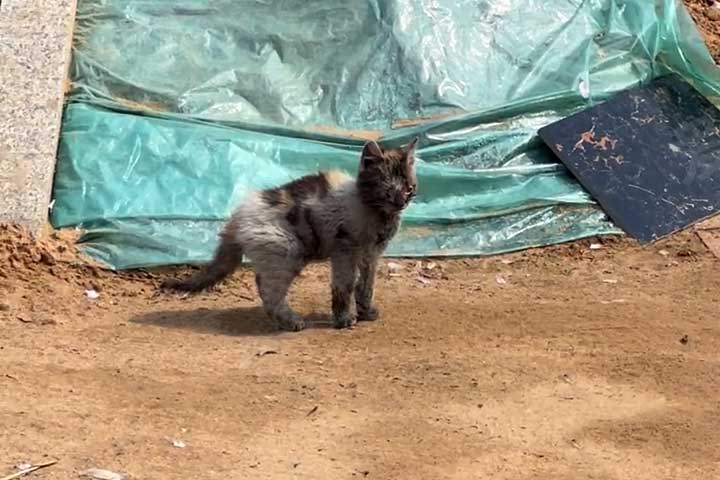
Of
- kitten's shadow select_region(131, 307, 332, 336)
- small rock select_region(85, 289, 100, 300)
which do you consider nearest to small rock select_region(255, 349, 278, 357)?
kitten's shadow select_region(131, 307, 332, 336)

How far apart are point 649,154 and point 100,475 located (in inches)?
212

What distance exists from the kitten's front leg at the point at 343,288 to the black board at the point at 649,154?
7.94 ft

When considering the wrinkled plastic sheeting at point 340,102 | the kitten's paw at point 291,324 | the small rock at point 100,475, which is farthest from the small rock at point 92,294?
the small rock at point 100,475

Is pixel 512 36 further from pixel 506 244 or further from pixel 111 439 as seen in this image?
pixel 111 439

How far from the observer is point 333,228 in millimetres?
7176

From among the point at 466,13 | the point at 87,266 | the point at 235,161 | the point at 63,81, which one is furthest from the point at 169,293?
the point at 466,13

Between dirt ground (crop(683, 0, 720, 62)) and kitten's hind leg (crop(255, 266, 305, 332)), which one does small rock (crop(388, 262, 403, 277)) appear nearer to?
kitten's hind leg (crop(255, 266, 305, 332))

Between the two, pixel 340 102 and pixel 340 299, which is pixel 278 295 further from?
pixel 340 102

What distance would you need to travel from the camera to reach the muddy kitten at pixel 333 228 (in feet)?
23.5

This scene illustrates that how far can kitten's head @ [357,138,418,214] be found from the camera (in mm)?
7133

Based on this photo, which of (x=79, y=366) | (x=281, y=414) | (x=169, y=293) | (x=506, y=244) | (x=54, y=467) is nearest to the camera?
(x=54, y=467)

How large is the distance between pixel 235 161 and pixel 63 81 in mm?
1254

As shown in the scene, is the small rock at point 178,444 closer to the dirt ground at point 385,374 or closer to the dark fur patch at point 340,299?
the dirt ground at point 385,374

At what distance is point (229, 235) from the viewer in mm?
7348
